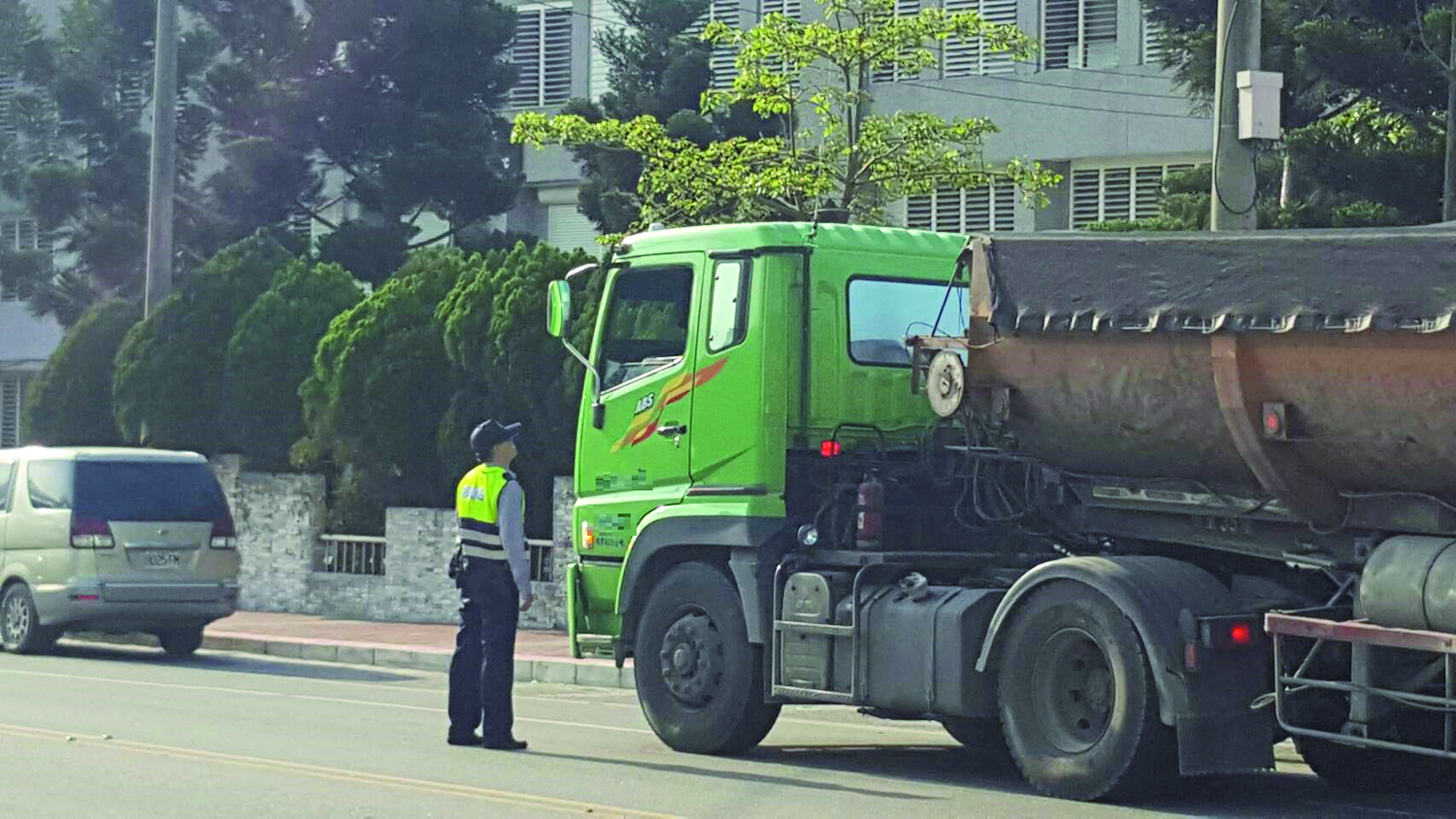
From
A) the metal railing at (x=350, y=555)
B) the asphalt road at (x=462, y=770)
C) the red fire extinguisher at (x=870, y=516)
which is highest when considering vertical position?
the red fire extinguisher at (x=870, y=516)

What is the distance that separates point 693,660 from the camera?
40.8ft

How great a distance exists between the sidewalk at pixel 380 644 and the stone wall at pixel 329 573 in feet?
1.02

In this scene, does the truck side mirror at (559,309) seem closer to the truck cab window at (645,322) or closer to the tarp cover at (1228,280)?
the truck cab window at (645,322)

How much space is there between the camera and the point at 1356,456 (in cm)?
966

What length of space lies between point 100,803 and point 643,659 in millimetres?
3550

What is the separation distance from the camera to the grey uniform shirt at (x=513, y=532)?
12.5 metres

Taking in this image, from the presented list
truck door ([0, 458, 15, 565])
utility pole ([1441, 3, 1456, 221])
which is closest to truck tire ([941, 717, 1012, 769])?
utility pole ([1441, 3, 1456, 221])

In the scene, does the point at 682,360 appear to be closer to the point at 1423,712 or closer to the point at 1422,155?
the point at 1423,712

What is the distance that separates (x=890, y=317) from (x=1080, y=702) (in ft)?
9.58

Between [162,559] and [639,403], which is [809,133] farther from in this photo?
[639,403]

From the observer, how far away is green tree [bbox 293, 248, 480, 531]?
24.0m

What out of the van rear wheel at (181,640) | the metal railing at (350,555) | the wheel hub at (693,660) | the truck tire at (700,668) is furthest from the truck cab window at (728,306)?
the metal railing at (350,555)

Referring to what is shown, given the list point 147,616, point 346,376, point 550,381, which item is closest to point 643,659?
point 147,616

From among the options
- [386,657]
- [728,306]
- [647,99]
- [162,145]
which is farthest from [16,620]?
[647,99]
